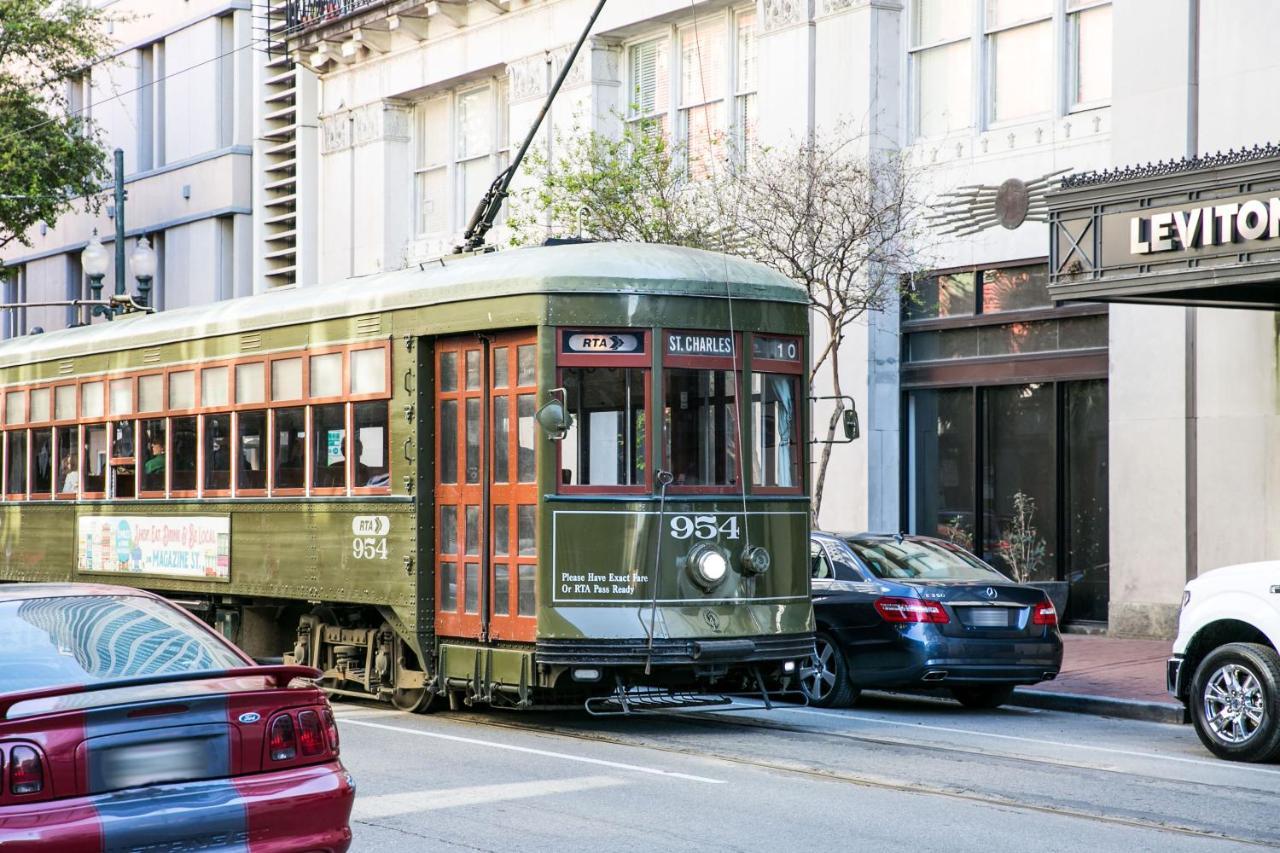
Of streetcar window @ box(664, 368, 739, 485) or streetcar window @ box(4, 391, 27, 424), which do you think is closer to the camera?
streetcar window @ box(664, 368, 739, 485)

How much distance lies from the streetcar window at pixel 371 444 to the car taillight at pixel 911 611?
409 centimetres

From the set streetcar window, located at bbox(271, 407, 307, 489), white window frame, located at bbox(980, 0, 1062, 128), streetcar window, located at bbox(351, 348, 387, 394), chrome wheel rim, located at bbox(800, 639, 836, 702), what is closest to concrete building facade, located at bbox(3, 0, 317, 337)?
white window frame, located at bbox(980, 0, 1062, 128)

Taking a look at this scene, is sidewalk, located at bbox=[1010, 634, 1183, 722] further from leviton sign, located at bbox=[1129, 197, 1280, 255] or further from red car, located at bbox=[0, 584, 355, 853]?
red car, located at bbox=[0, 584, 355, 853]

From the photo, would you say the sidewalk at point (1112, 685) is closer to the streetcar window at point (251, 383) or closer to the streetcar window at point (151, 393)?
the streetcar window at point (251, 383)

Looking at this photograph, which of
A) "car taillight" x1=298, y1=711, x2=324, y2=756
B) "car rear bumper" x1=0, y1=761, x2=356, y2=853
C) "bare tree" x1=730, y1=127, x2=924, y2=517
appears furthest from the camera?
"bare tree" x1=730, y1=127, x2=924, y2=517

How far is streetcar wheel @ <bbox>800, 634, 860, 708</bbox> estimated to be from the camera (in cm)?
1483

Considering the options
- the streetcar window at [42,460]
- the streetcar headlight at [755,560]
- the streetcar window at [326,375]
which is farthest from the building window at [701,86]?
the streetcar headlight at [755,560]

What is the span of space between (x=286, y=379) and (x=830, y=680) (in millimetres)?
5066

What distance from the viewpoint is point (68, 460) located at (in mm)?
18406

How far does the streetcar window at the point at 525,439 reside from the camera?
12469 mm

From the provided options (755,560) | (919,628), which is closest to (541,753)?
(755,560)

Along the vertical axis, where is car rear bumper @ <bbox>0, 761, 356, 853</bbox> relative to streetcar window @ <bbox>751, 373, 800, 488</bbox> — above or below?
below

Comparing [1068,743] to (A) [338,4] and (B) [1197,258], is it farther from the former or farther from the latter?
(A) [338,4]

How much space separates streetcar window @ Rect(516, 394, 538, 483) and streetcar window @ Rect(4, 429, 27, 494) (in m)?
8.85
